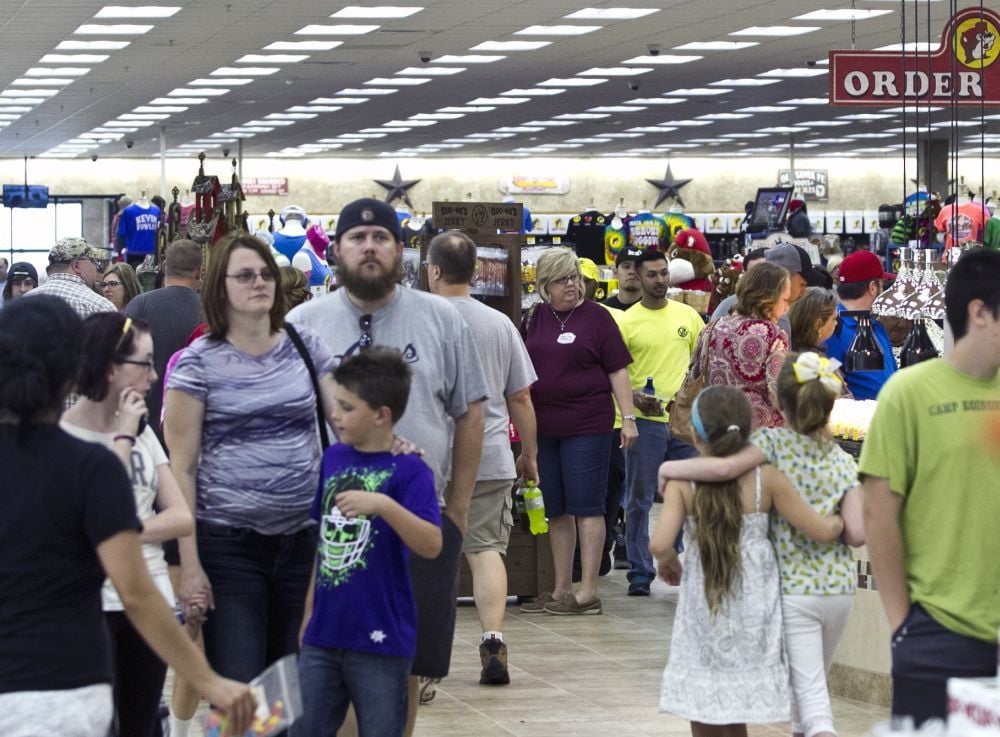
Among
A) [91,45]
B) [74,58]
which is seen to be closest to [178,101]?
[74,58]

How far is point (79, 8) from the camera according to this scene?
16.7 metres

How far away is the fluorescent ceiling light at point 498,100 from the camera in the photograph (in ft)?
81.8

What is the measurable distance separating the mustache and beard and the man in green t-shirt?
1.48 m

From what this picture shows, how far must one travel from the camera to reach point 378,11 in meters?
17.1

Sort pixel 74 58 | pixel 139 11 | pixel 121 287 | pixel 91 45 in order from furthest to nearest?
pixel 74 58 < pixel 91 45 < pixel 139 11 < pixel 121 287

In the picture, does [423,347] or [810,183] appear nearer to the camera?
[423,347]

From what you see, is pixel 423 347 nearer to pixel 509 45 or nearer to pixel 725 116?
A: pixel 509 45

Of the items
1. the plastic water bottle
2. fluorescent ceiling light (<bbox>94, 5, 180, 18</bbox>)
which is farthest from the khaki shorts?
fluorescent ceiling light (<bbox>94, 5, 180, 18</bbox>)

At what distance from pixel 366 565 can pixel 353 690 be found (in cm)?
30

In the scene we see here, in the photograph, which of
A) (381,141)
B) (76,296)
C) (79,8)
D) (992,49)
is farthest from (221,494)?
(381,141)

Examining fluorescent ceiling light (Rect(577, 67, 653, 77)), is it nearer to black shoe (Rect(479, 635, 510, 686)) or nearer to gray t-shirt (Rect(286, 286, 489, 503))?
black shoe (Rect(479, 635, 510, 686))

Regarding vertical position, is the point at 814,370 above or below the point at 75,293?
below

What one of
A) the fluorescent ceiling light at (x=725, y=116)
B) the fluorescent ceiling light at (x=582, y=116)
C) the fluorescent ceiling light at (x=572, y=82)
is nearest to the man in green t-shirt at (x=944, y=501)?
the fluorescent ceiling light at (x=572, y=82)

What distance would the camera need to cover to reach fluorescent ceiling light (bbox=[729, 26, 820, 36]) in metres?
18.3
